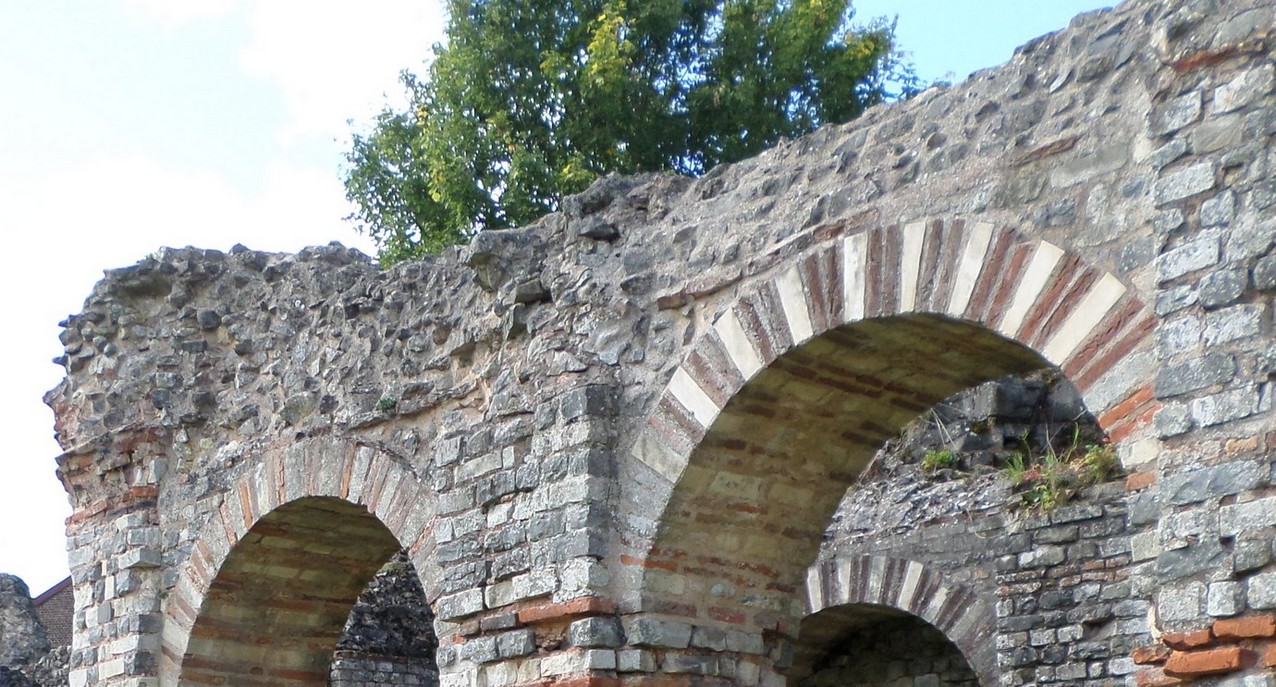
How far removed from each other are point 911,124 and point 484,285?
2051 mm

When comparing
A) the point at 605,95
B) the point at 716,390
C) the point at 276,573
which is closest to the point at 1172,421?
the point at 716,390

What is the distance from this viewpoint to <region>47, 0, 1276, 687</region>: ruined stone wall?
4.17 m

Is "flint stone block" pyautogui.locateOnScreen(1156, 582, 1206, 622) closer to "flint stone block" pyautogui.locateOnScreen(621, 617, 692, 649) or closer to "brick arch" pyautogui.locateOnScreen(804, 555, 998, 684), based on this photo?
"flint stone block" pyautogui.locateOnScreen(621, 617, 692, 649)

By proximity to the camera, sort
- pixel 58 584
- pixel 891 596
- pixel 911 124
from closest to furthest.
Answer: pixel 911 124
pixel 891 596
pixel 58 584

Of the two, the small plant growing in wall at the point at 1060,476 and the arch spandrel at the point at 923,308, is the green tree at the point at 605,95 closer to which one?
the small plant growing in wall at the point at 1060,476

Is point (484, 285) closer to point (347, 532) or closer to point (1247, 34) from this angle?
point (347, 532)


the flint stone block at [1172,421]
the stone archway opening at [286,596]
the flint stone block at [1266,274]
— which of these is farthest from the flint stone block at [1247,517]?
the stone archway opening at [286,596]

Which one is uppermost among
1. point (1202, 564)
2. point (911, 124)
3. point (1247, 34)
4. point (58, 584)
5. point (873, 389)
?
point (58, 584)

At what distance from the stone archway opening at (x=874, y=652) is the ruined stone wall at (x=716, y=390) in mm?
1280

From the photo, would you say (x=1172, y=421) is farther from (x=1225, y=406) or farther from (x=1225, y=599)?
(x=1225, y=599)

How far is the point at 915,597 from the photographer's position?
912cm

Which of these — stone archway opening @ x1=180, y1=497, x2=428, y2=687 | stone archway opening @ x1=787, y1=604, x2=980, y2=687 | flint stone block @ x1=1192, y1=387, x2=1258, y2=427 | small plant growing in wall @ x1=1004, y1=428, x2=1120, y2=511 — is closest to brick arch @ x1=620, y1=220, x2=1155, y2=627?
flint stone block @ x1=1192, y1=387, x2=1258, y2=427

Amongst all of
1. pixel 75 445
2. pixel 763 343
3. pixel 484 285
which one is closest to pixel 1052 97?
pixel 763 343

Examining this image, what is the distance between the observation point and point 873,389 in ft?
18.2
